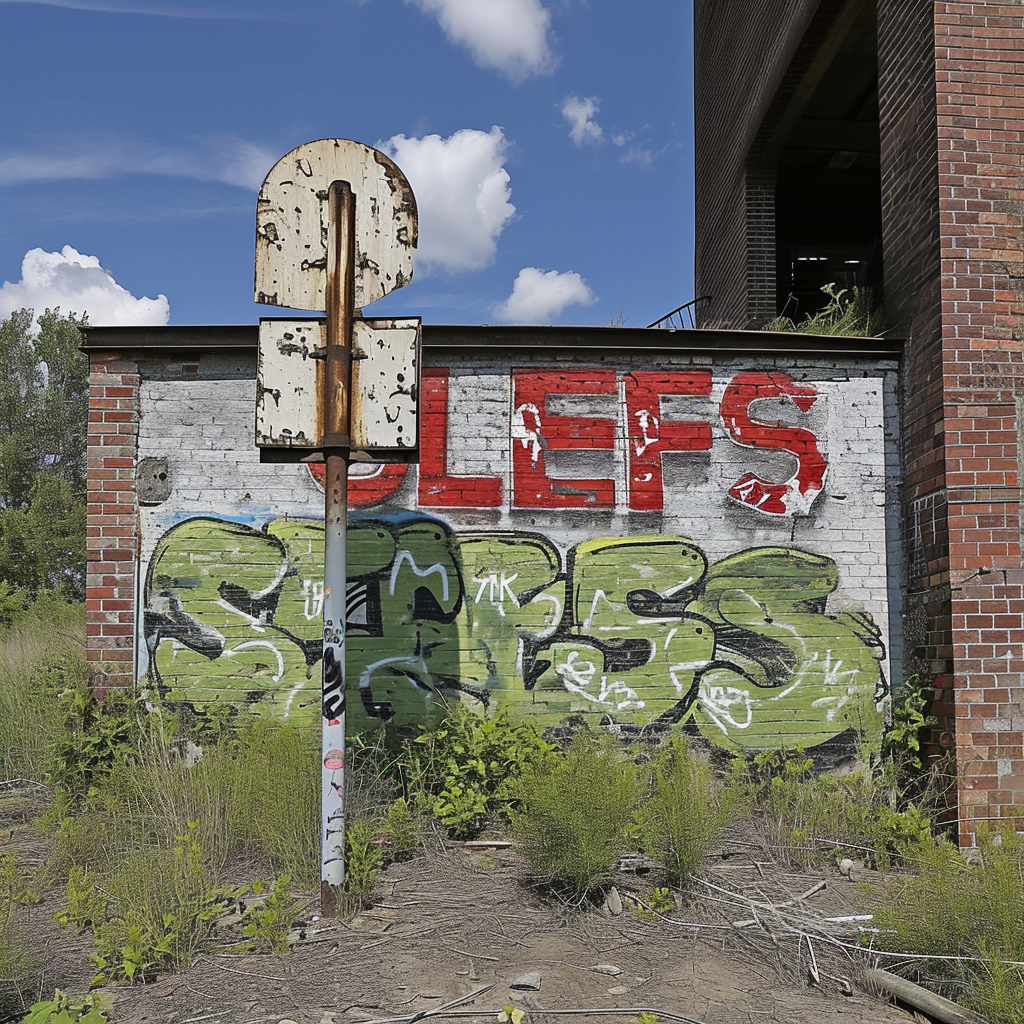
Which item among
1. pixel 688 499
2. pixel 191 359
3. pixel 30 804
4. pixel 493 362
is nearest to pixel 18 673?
pixel 30 804

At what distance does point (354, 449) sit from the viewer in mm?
4320

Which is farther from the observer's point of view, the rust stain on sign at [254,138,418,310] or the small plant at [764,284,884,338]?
the small plant at [764,284,884,338]

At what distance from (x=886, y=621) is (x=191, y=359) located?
5341 millimetres

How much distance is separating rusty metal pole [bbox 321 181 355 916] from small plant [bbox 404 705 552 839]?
4.08 ft

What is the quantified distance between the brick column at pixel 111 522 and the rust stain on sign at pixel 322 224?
247cm

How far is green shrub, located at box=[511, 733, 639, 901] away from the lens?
4195mm

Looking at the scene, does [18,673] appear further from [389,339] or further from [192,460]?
[389,339]

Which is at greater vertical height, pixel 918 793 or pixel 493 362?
pixel 493 362

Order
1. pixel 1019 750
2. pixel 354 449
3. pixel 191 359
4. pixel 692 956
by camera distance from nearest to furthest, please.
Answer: pixel 692 956 → pixel 354 449 → pixel 1019 750 → pixel 191 359

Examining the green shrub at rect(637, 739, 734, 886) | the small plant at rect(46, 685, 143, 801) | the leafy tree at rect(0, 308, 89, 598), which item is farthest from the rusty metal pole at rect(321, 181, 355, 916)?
the leafy tree at rect(0, 308, 89, 598)

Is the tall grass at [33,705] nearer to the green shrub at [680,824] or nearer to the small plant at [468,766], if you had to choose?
the small plant at [468,766]

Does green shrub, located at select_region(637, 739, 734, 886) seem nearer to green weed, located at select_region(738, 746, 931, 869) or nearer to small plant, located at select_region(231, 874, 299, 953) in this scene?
green weed, located at select_region(738, 746, 931, 869)

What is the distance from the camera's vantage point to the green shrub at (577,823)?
4195mm

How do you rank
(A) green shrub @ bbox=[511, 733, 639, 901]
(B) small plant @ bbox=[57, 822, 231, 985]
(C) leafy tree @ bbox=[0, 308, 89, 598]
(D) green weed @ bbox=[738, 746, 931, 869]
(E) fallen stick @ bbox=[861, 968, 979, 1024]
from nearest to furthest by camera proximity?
(E) fallen stick @ bbox=[861, 968, 979, 1024], (B) small plant @ bbox=[57, 822, 231, 985], (A) green shrub @ bbox=[511, 733, 639, 901], (D) green weed @ bbox=[738, 746, 931, 869], (C) leafy tree @ bbox=[0, 308, 89, 598]
